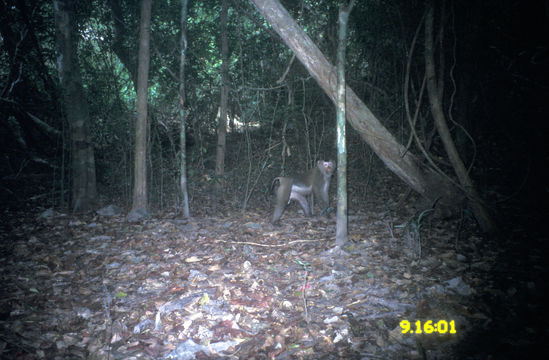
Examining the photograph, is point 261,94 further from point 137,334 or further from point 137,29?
point 137,334

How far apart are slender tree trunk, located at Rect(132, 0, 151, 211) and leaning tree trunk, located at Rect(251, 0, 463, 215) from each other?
2508 mm

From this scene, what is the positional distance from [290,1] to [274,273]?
8466 mm

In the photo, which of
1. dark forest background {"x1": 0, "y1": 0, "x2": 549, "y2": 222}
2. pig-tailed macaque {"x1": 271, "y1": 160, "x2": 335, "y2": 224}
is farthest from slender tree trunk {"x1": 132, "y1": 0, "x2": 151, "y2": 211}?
pig-tailed macaque {"x1": 271, "y1": 160, "x2": 335, "y2": 224}

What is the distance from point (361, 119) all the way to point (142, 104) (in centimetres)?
482

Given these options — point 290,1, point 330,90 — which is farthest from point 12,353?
point 290,1

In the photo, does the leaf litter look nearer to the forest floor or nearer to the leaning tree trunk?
the forest floor

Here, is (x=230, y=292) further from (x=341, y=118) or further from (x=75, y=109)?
(x=75, y=109)

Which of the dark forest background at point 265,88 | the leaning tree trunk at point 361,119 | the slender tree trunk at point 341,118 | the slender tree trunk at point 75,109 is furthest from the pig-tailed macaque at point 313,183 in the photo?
the slender tree trunk at point 75,109

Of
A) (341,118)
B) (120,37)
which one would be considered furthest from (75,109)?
(341,118)

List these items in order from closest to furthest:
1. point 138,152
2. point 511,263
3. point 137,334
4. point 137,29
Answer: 1. point 137,334
2. point 511,263
3. point 138,152
4. point 137,29

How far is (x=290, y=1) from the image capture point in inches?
390

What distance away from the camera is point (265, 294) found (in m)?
4.27

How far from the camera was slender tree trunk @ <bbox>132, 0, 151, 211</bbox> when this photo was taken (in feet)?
23.4

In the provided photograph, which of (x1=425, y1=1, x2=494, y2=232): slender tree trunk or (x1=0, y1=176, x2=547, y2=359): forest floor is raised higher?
(x1=425, y1=1, x2=494, y2=232): slender tree trunk
